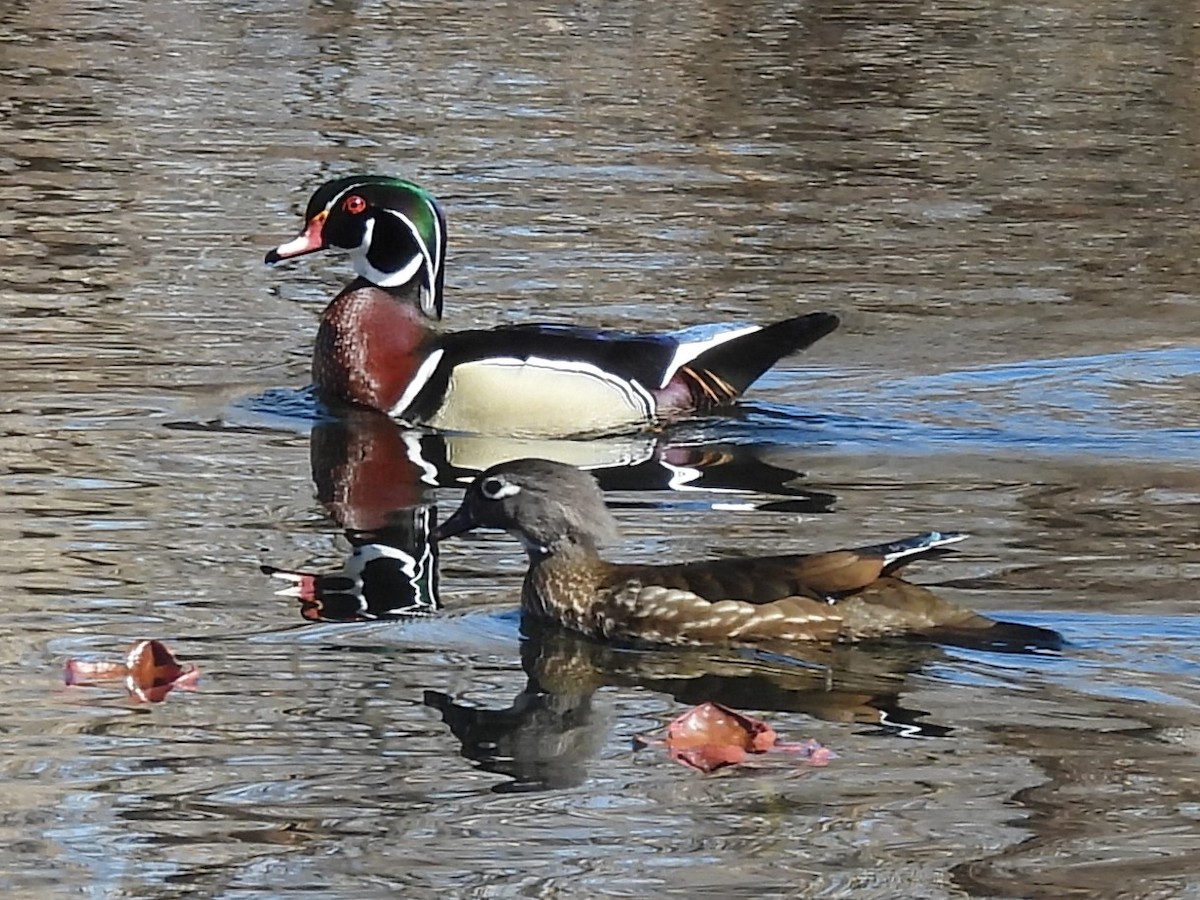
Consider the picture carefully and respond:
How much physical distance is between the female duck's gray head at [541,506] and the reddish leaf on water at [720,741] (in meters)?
1.37

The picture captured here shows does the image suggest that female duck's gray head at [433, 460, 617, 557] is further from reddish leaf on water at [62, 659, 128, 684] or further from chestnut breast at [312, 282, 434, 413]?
chestnut breast at [312, 282, 434, 413]

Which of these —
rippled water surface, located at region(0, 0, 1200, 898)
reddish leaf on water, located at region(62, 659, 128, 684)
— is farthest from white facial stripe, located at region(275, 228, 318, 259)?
reddish leaf on water, located at region(62, 659, 128, 684)

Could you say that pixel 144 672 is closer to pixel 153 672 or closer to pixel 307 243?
pixel 153 672

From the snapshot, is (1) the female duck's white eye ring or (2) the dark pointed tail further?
(2) the dark pointed tail

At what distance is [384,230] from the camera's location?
40.9 ft

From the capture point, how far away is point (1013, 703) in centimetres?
722

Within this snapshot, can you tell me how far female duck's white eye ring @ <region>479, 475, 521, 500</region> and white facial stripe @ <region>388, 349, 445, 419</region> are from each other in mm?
3308

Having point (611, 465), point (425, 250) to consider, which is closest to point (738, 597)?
point (611, 465)

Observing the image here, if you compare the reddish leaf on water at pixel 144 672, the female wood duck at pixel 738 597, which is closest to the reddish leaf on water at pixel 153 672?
the reddish leaf on water at pixel 144 672

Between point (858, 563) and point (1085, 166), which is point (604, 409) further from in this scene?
point (1085, 166)

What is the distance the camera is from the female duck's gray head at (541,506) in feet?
27.2

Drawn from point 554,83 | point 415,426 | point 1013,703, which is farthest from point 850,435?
point 554,83

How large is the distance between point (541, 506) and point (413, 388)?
3472 mm

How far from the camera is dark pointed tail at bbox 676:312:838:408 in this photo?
37.7 ft
